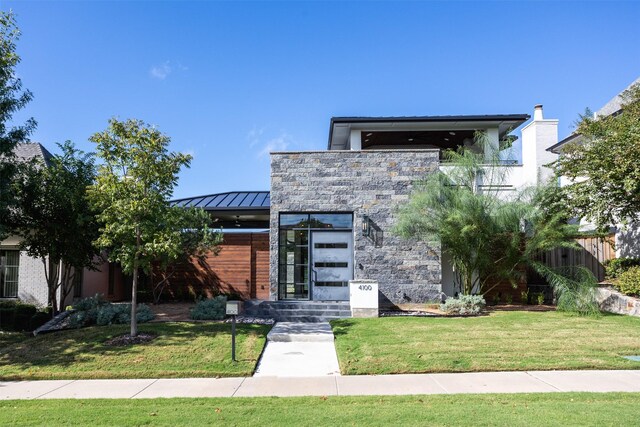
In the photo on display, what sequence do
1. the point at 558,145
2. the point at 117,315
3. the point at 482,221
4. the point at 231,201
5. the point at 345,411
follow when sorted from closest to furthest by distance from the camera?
the point at 345,411
the point at 117,315
the point at 482,221
the point at 558,145
the point at 231,201

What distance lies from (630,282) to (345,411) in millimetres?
10599

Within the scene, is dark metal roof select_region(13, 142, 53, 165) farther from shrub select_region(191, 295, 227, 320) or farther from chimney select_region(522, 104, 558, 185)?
chimney select_region(522, 104, 558, 185)

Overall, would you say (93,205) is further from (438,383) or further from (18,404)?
(438,383)

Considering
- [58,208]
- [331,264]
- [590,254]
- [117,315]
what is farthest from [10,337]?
[590,254]

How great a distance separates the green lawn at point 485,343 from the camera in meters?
7.69

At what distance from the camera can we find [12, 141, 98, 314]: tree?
11.9 meters

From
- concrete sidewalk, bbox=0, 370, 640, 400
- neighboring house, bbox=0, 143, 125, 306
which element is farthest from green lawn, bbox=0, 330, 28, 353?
concrete sidewalk, bbox=0, 370, 640, 400

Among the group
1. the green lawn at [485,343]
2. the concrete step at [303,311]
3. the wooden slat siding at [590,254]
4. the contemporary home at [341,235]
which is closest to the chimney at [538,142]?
the wooden slat siding at [590,254]

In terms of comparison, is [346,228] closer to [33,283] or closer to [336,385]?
[336,385]

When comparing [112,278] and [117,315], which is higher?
[112,278]

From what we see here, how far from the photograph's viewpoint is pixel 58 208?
12195 mm

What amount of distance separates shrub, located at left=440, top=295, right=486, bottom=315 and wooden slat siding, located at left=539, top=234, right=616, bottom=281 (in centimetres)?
509

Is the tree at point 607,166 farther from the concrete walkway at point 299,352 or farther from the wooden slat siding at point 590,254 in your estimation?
the concrete walkway at point 299,352

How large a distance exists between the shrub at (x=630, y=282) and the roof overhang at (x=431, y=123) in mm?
6720
